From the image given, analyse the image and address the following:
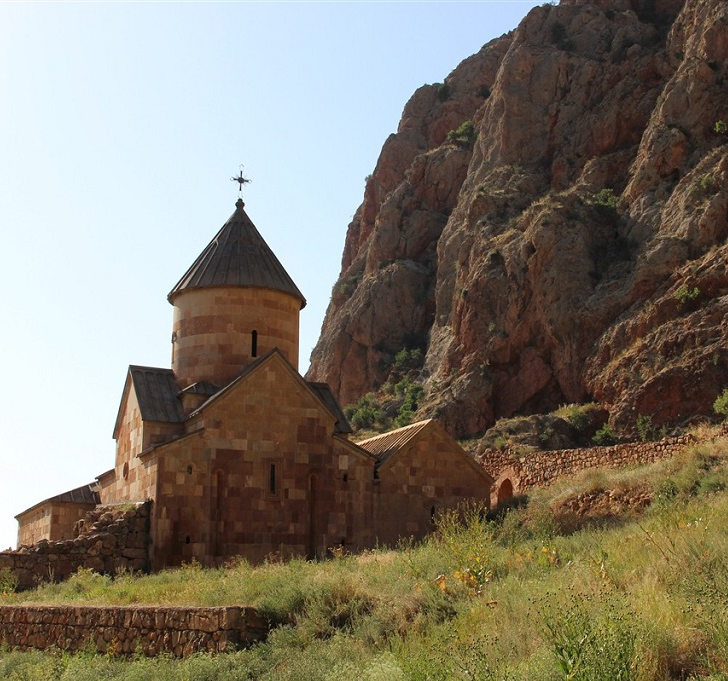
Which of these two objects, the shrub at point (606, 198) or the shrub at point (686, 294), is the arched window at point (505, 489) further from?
the shrub at point (606, 198)

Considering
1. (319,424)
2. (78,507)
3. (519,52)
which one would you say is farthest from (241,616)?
(519,52)

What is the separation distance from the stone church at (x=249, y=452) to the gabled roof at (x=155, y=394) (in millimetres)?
35

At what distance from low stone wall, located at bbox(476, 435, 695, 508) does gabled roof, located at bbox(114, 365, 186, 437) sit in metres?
7.24

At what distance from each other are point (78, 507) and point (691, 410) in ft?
60.7

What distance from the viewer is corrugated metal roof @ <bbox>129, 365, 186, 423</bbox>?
1958 cm

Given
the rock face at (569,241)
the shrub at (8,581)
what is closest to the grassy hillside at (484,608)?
the shrub at (8,581)

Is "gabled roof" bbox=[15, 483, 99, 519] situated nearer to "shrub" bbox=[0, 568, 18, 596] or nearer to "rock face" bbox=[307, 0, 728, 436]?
"shrub" bbox=[0, 568, 18, 596]

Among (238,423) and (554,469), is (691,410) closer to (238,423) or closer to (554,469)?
(554,469)

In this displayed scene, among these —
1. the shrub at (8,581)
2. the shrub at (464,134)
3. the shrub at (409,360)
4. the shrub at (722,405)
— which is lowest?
the shrub at (8,581)

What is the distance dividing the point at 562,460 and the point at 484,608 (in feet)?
51.2

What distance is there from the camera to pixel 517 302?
38719mm

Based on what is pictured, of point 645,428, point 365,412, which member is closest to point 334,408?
point 645,428

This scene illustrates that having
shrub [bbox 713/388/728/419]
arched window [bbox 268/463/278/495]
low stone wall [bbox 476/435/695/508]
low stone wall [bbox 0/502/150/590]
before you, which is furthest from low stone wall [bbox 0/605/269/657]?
shrub [bbox 713/388/728/419]

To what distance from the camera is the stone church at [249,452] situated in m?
18.4
